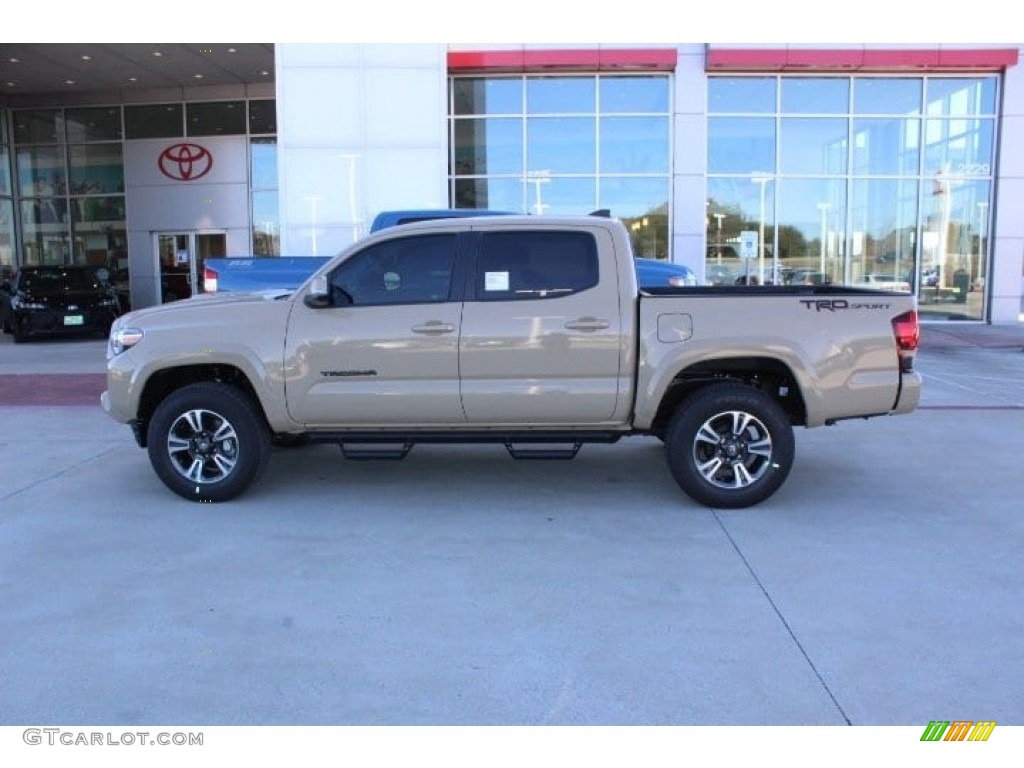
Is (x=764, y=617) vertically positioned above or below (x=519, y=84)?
below

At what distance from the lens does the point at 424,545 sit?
5.30m

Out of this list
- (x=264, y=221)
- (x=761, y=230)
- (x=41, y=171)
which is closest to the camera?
(x=761, y=230)

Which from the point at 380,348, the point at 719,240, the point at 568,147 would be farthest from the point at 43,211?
the point at 380,348

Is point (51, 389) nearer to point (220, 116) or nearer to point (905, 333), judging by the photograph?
point (905, 333)

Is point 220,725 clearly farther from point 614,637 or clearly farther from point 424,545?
point 424,545

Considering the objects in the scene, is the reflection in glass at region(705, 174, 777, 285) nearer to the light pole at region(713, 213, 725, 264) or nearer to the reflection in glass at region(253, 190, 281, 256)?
the light pole at region(713, 213, 725, 264)

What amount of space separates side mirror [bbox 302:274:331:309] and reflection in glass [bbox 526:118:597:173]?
44.7 feet

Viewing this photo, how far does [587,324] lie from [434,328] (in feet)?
3.32

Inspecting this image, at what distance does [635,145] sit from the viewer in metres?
18.7

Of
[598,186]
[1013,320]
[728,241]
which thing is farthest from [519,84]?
[1013,320]

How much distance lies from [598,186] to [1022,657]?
52.6ft

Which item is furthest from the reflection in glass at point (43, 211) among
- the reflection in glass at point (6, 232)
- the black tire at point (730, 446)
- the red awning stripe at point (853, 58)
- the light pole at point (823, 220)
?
the black tire at point (730, 446)

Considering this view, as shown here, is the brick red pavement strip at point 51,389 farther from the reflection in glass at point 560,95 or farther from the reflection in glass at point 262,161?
the reflection in glass at point 262,161

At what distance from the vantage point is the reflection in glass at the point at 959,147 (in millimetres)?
19266
